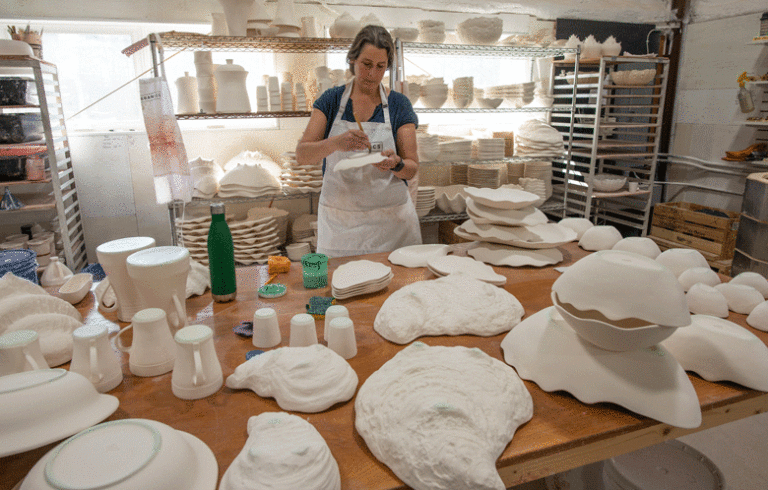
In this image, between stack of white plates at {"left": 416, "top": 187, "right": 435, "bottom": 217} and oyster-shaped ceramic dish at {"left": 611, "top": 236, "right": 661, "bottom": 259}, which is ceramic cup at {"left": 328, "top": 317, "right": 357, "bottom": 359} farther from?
stack of white plates at {"left": 416, "top": 187, "right": 435, "bottom": 217}

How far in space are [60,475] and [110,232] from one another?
150 inches

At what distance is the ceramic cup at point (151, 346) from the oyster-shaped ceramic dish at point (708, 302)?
1.43m

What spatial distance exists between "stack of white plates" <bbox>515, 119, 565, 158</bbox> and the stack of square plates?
3672mm

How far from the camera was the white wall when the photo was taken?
178 inches

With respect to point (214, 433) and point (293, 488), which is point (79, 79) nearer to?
point (214, 433)

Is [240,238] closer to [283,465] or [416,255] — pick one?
[416,255]

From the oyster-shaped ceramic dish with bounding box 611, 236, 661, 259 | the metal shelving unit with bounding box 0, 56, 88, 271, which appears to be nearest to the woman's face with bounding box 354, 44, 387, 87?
the oyster-shaped ceramic dish with bounding box 611, 236, 661, 259

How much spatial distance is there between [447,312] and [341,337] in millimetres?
345

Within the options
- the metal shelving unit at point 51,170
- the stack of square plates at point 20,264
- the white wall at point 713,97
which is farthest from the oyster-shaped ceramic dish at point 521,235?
the white wall at point 713,97

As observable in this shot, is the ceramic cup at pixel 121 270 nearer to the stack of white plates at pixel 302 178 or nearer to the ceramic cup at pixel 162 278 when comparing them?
the ceramic cup at pixel 162 278

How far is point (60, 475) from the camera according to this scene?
0.67 m

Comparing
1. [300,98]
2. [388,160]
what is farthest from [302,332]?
[300,98]

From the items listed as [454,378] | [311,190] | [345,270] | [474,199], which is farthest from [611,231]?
[311,190]

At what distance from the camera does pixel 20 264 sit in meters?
1.67
